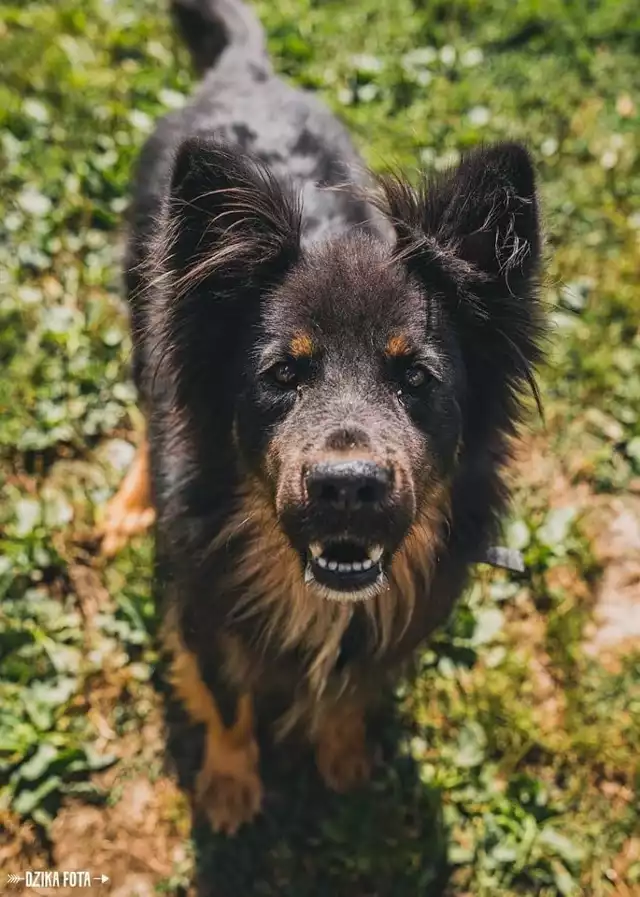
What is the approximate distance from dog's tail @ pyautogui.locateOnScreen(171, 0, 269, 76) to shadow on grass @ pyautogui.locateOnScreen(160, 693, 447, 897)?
3204 millimetres

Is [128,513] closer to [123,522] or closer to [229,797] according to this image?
[123,522]

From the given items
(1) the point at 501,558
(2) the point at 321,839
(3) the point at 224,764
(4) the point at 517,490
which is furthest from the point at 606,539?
(3) the point at 224,764

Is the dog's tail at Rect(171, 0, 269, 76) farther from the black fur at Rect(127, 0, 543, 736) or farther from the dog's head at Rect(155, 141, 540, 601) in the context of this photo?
the dog's head at Rect(155, 141, 540, 601)

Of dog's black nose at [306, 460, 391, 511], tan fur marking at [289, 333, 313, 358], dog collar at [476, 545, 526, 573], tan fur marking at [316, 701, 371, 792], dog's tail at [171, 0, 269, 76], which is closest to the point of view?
dog's black nose at [306, 460, 391, 511]

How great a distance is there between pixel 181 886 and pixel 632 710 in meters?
1.93

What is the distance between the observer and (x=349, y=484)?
2225mm

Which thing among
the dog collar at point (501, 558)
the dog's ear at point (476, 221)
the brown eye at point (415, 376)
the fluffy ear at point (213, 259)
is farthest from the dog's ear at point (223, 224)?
the dog collar at point (501, 558)

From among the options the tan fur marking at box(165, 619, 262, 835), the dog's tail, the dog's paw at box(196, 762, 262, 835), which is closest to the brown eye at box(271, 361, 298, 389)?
the tan fur marking at box(165, 619, 262, 835)

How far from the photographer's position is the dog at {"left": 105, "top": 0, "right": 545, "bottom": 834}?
7.98 feet

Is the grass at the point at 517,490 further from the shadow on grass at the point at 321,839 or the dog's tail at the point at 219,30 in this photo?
the dog's tail at the point at 219,30

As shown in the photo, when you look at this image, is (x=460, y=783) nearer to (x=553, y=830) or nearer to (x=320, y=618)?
(x=553, y=830)

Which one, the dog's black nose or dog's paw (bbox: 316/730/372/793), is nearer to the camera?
the dog's black nose

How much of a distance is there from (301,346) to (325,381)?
4.8 inches

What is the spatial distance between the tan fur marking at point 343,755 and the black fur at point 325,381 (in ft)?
1.47
